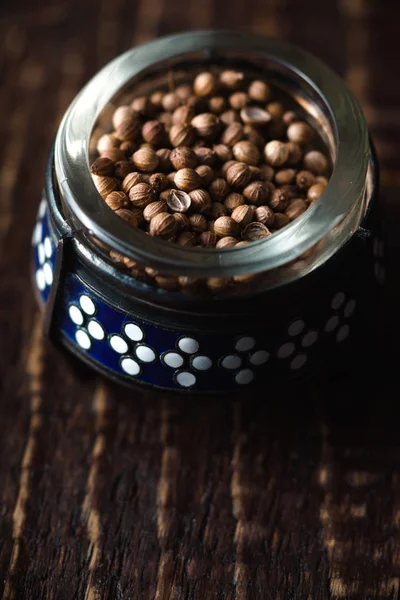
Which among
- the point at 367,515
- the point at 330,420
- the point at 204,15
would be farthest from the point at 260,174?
the point at 204,15

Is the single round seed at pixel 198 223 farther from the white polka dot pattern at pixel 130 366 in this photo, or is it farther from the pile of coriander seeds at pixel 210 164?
the white polka dot pattern at pixel 130 366

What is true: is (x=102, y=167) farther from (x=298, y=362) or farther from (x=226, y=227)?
(x=298, y=362)

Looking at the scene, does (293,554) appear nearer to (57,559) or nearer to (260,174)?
(57,559)

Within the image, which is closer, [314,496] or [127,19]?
[314,496]

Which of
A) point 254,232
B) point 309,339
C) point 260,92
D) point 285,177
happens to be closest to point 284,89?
point 260,92

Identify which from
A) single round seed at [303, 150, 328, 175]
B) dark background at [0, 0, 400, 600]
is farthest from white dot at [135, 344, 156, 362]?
single round seed at [303, 150, 328, 175]

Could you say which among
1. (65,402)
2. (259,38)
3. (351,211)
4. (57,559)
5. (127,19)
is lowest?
(57,559)
